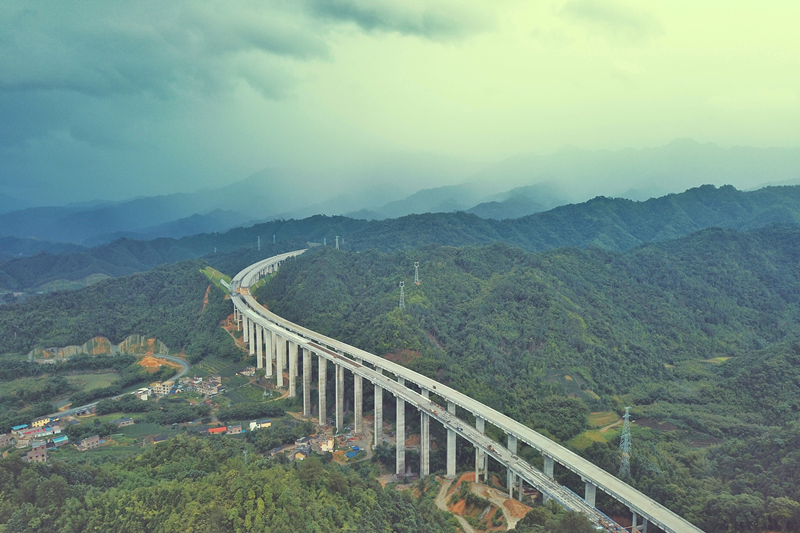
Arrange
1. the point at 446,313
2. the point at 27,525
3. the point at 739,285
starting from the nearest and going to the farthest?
the point at 27,525
the point at 446,313
the point at 739,285

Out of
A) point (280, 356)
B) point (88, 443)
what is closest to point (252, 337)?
point (280, 356)

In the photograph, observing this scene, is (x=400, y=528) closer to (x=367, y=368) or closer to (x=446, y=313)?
(x=367, y=368)

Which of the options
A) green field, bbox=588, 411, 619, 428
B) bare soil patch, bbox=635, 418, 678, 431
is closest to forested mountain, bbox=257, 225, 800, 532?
bare soil patch, bbox=635, 418, 678, 431

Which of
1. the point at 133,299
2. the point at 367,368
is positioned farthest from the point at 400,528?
the point at 133,299

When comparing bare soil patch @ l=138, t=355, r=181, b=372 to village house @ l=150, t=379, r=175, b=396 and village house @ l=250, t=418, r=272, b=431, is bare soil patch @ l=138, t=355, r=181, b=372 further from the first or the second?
village house @ l=250, t=418, r=272, b=431

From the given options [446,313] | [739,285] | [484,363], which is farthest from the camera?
Answer: [739,285]

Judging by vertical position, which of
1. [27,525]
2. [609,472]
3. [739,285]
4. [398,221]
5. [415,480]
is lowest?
[415,480]

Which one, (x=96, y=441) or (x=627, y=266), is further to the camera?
(x=627, y=266)

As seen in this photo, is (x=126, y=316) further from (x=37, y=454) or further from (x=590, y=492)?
(x=590, y=492)
